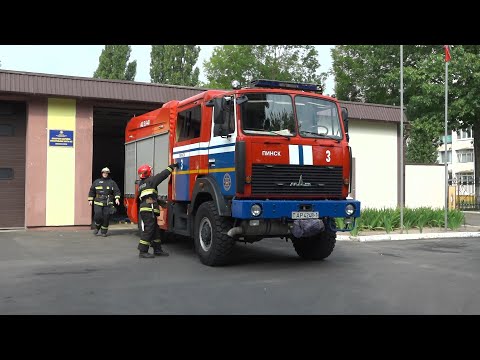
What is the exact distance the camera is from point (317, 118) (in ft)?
28.8

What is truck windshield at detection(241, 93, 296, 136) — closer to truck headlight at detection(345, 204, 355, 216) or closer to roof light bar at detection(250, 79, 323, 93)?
Answer: roof light bar at detection(250, 79, 323, 93)

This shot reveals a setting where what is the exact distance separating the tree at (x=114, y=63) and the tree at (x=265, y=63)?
49.4 ft

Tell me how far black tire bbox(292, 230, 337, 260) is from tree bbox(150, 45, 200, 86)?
39473 millimetres

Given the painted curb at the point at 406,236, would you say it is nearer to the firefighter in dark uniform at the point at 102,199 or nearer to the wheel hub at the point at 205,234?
the wheel hub at the point at 205,234

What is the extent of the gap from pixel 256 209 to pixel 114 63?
43.3 meters

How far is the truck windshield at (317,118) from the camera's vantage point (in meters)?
8.58

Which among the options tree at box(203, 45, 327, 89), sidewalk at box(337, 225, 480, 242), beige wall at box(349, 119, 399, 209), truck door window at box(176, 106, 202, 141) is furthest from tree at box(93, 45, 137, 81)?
truck door window at box(176, 106, 202, 141)

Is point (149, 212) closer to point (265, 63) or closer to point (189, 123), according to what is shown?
point (189, 123)

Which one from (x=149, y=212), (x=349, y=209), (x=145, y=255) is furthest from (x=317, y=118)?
(x=145, y=255)

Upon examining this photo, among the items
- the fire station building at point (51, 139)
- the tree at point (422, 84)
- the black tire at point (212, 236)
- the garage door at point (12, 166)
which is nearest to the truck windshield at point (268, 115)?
the black tire at point (212, 236)

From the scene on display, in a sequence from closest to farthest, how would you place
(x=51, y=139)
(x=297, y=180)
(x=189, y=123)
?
(x=297, y=180)
(x=189, y=123)
(x=51, y=139)

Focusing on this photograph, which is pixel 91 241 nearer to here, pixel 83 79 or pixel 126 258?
pixel 126 258
